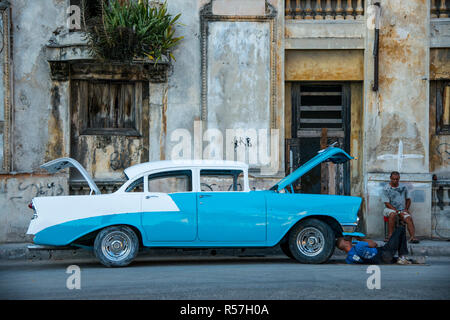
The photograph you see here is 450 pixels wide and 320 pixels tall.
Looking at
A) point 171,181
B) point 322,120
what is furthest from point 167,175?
point 322,120

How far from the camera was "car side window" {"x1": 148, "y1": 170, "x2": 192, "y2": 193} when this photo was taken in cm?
1088

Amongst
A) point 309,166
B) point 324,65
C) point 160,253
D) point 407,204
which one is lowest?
point 160,253

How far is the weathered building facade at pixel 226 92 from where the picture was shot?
14688 millimetres

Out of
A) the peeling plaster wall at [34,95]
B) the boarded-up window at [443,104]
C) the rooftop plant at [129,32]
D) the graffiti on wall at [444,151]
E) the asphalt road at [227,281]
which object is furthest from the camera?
the boarded-up window at [443,104]

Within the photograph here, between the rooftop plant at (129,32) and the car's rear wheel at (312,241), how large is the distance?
5.45 m

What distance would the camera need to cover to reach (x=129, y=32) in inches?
555

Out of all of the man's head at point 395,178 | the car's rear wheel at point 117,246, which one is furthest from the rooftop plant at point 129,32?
the man's head at point 395,178

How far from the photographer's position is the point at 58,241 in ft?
34.4

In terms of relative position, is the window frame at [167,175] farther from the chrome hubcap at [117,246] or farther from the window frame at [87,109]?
the window frame at [87,109]

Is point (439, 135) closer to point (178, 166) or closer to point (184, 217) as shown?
point (178, 166)

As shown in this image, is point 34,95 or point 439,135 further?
point 439,135

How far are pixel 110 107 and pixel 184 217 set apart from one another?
17.7ft

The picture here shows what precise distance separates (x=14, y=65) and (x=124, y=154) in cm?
302
